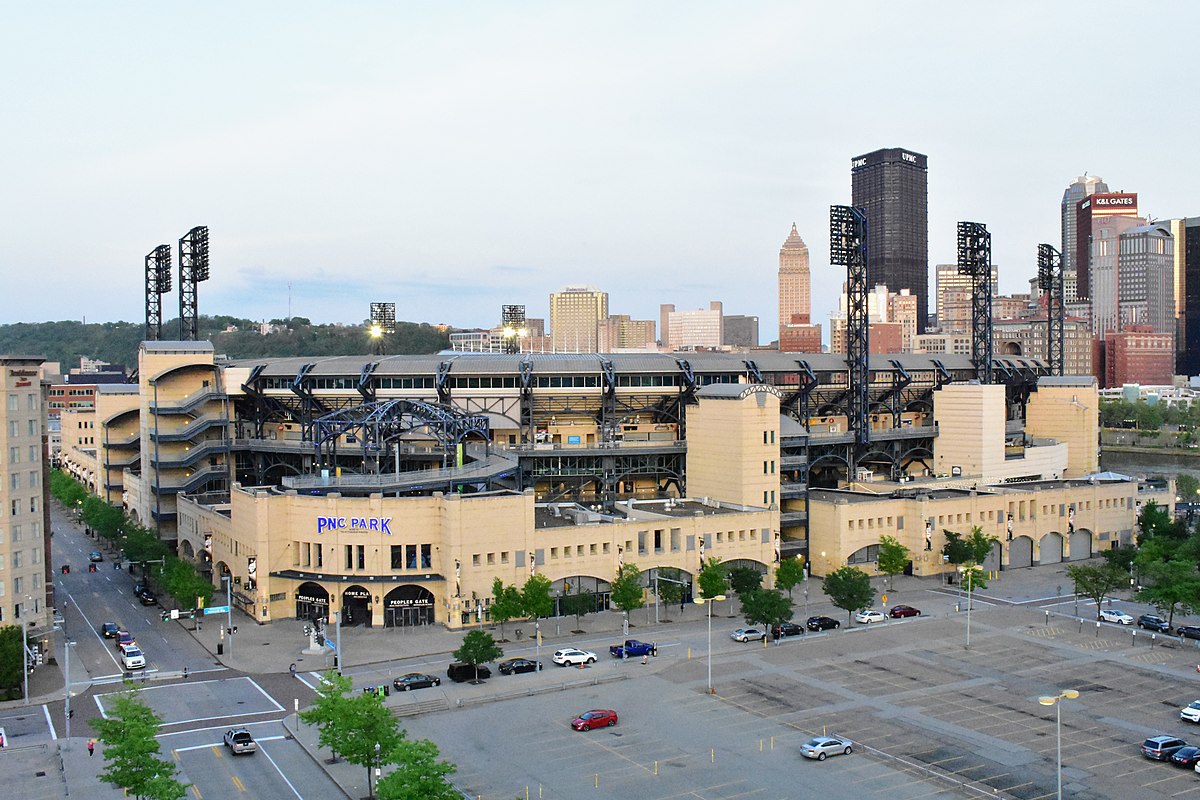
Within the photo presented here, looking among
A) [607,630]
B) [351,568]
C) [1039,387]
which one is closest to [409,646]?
[351,568]

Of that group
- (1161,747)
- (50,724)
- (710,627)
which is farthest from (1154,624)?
(50,724)

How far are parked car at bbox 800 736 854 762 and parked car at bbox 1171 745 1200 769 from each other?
16.0 metres

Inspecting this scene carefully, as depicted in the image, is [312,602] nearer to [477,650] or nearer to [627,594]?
[477,650]

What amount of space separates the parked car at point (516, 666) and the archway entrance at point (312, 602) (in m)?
19.4

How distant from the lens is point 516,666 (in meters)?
73.7

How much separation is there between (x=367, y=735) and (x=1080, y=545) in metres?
91.3

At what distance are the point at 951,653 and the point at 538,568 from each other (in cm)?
3151

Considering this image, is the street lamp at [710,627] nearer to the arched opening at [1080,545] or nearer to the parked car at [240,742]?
the parked car at [240,742]

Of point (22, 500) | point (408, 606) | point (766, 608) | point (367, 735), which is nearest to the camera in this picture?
point (367, 735)

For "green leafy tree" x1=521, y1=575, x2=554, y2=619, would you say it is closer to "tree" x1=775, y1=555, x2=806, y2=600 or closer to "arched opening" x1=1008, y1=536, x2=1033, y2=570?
"tree" x1=775, y1=555, x2=806, y2=600

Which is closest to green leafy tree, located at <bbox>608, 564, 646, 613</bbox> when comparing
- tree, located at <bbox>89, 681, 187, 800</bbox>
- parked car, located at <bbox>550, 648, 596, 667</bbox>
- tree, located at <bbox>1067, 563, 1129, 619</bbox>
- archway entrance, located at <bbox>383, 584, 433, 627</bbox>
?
parked car, located at <bbox>550, 648, 596, 667</bbox>

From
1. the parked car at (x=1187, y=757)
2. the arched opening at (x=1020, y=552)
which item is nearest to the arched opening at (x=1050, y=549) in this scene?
the arched opening at (x=1020, y=552)

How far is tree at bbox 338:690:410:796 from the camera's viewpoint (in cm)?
5072

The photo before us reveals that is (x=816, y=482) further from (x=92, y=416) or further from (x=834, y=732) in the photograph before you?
(x=92, y=416)
